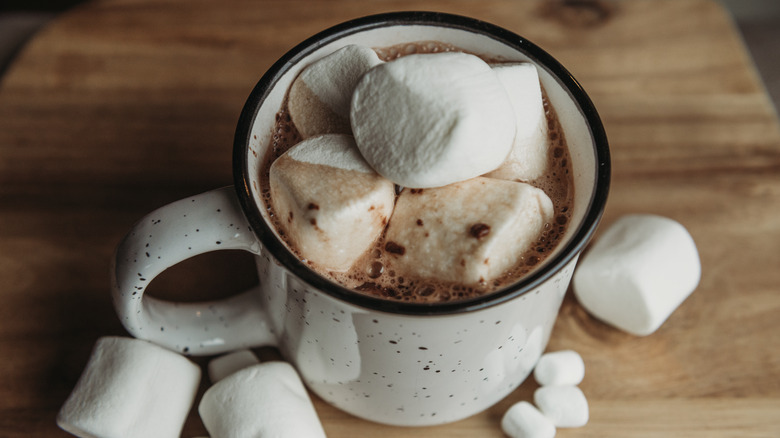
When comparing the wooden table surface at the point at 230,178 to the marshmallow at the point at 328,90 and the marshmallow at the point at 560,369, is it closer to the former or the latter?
the marshmallow at the point at 560,369

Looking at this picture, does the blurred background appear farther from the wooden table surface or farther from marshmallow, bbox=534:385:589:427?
marshmallow, bbox=534:385:589:427

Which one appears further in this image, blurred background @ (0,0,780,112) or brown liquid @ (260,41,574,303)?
blurred background @ (0,0,780,112)

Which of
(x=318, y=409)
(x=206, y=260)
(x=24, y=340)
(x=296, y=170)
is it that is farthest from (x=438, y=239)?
(x=24, y=340)

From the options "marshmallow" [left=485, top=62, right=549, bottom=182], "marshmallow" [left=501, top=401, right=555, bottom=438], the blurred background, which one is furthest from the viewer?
the blurred background

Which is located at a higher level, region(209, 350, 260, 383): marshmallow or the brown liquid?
the brown liquid

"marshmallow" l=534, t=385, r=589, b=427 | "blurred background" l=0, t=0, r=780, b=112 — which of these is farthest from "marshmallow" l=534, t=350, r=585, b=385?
"blurred background" l=0, t=0, r=780, b=112

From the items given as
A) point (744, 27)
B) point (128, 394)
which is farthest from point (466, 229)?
point (744, 27)

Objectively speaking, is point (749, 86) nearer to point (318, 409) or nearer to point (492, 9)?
point (492, 9)

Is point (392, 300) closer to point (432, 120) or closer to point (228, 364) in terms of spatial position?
point (432, 120)
